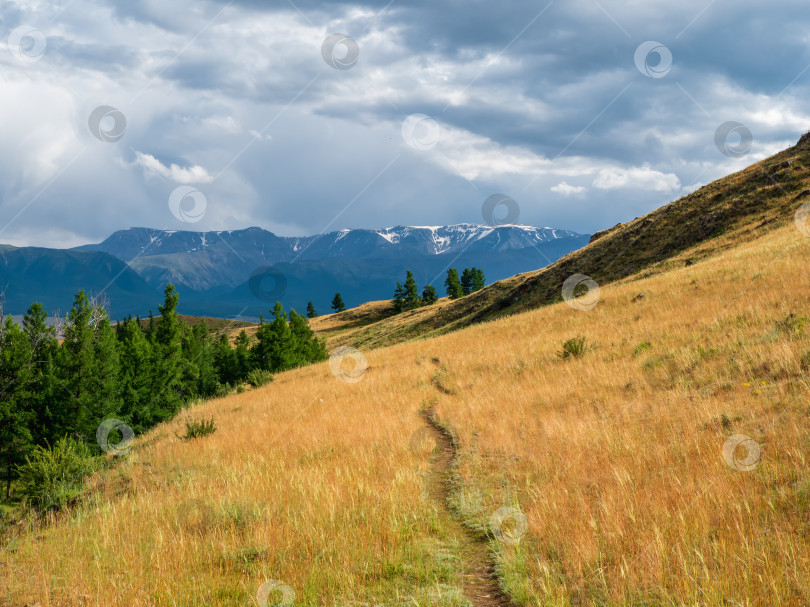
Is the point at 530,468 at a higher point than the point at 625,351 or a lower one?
lower

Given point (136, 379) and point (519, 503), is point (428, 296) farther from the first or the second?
point (519, 503)

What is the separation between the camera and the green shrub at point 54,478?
8598mm

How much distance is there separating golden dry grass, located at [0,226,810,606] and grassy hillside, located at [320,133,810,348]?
29.4 m

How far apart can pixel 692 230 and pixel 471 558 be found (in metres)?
46.1

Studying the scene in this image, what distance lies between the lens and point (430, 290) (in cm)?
11900

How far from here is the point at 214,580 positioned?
422 cm

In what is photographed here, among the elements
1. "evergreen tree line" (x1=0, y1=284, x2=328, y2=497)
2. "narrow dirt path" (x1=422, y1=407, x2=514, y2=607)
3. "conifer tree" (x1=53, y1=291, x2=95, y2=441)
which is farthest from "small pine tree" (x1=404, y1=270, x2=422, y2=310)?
"narrow dirt path" (x1=422, y1=407, x2=514, y2=607)

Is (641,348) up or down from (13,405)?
down

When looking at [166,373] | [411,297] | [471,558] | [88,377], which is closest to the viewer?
[471,558]

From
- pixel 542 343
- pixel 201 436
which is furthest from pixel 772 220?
pixel 201 436

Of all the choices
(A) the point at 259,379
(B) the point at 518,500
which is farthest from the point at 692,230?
(B) the point at 518,500

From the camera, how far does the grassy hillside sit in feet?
117

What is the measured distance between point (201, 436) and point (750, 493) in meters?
12.8

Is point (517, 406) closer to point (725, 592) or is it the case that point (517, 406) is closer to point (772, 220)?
point (725, 592)
